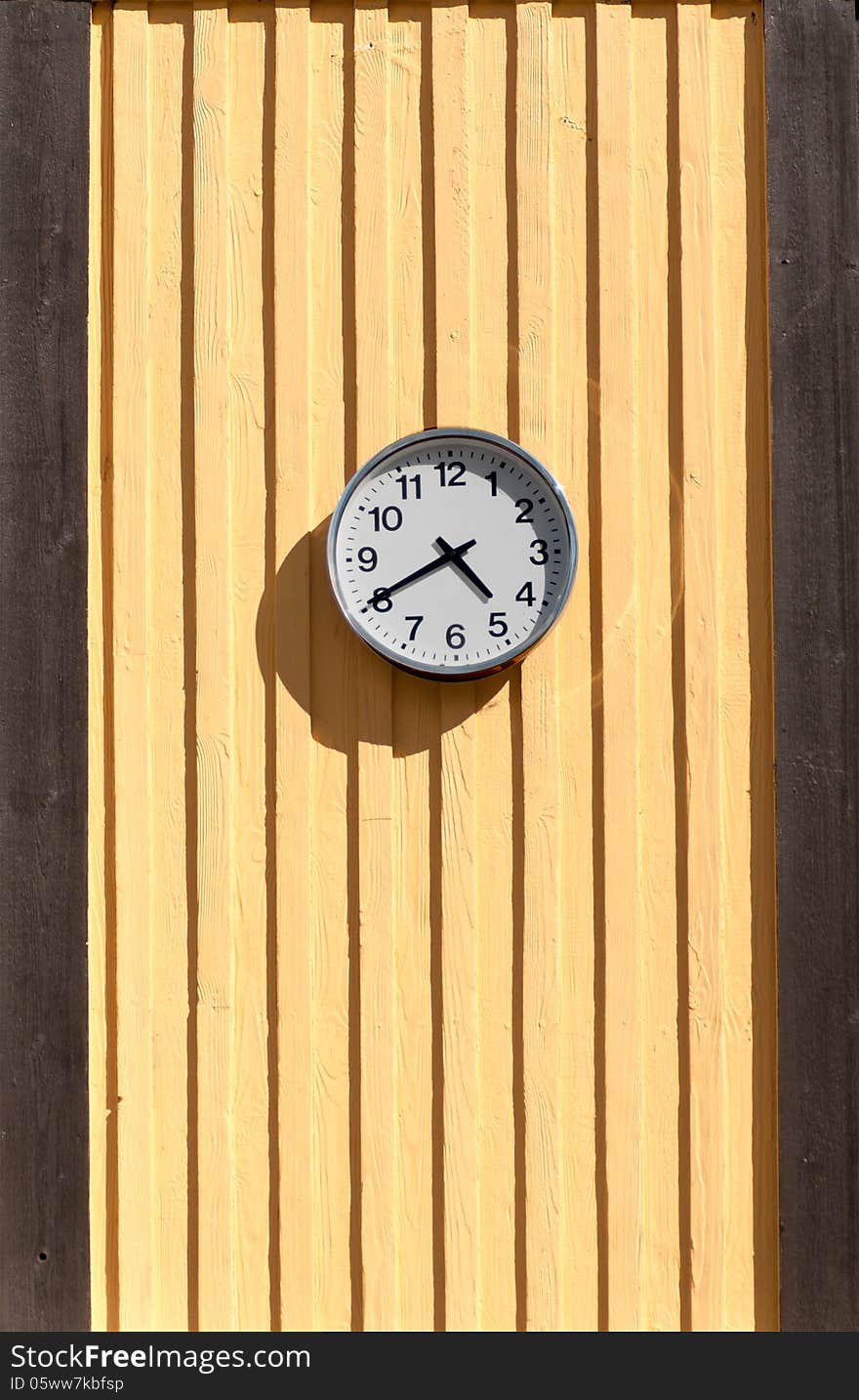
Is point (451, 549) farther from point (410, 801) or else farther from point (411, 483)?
point (410, 801)

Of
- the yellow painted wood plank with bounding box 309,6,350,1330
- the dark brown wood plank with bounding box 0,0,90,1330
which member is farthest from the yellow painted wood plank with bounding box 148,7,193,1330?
the yellow painted wood plank with bounding box 309,6,350,1330

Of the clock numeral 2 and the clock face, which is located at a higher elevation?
the clock numeral 2

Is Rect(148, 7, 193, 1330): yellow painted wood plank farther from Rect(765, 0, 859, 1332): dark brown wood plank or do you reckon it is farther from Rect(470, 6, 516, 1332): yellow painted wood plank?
Rect(765, 0, 859, 1332): dark brown wood plank

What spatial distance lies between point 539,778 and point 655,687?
278 millimetres

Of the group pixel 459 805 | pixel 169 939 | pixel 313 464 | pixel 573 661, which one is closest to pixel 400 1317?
pixel 169 939

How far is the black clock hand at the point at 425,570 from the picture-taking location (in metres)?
2.11

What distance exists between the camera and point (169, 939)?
2.13 metres

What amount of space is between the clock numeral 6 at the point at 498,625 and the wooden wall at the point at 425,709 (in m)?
0.09

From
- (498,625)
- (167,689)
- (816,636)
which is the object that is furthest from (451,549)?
(816,636)

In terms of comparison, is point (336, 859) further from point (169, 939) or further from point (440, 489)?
point (440, 489)

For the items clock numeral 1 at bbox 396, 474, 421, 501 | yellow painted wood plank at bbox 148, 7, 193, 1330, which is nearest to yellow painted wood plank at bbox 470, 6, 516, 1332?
clock numeral 1 at bbox 396, 474, 421, 501

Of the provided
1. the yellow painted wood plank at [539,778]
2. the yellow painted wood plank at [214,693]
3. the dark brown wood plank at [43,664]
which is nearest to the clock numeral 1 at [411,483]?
the yellow painted wood plank at [539,778]

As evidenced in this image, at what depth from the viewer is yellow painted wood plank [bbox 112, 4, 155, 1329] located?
210 cm

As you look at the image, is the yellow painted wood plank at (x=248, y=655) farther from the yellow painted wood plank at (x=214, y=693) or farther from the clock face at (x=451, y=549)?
the clock face at (x=451, y=549)
